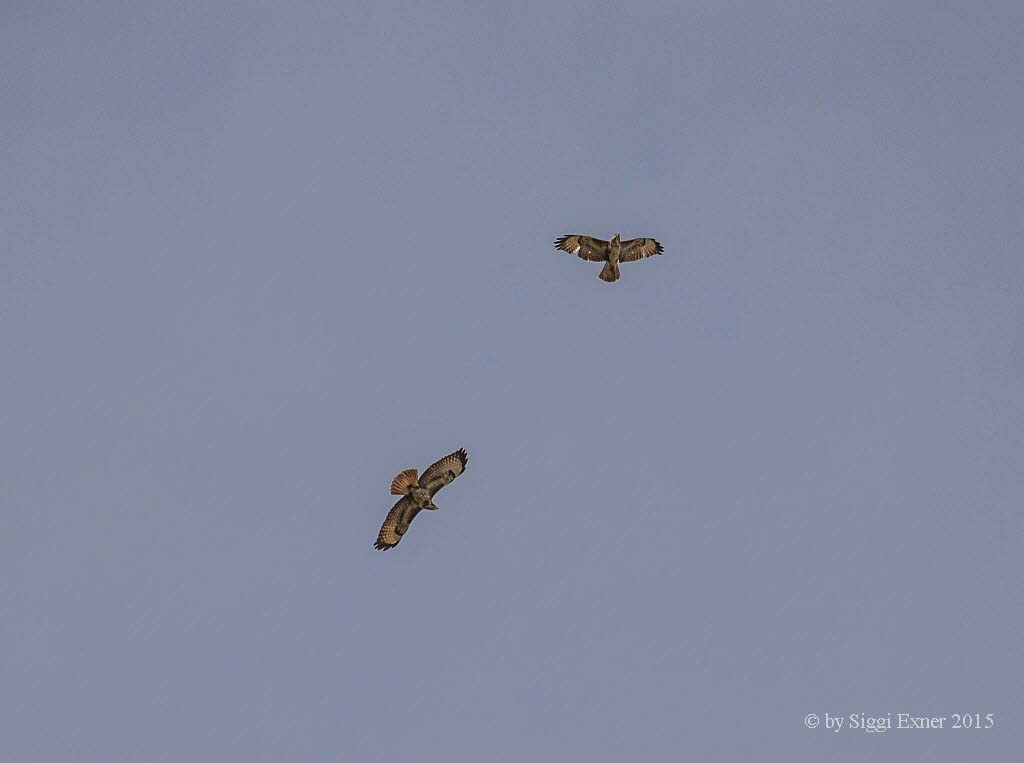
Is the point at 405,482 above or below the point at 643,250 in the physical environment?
below

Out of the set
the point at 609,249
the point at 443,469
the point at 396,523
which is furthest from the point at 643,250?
the point at 396,523

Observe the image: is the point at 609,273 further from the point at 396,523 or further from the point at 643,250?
the point at 396,523

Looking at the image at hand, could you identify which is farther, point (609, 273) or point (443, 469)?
point (609, 273)

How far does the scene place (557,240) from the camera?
115ft

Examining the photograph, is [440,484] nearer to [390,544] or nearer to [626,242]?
[390,544]

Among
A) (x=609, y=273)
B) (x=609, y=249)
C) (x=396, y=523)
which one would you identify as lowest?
(x=396, y=523)

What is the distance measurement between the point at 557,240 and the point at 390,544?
28.8ft

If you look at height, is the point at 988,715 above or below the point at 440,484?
below

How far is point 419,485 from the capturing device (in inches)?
1248

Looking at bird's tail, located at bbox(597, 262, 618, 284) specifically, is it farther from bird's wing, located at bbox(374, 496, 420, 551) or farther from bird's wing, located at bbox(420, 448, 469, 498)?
bird's wing, located at bbox(374, 496, 420, 551)

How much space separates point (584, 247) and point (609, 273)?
0.93 m

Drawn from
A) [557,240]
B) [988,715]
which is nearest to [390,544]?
[557,240]

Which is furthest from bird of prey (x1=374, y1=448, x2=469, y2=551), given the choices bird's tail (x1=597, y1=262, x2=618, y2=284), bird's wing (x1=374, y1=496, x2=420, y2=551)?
bird's tail (x1=597, y1=262, x2=618, y2=284)

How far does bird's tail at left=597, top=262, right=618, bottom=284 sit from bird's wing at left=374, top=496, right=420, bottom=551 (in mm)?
7580
